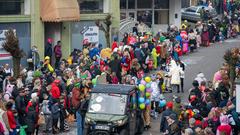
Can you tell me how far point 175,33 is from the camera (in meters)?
42.6

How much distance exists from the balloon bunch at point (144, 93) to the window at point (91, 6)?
13.7 m

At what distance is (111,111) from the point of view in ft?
80.8

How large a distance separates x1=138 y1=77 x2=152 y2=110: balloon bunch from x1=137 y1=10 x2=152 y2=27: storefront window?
76.3 feet

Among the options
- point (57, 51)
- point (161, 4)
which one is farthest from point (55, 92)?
point (161, 4)

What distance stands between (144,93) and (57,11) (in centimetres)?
1236

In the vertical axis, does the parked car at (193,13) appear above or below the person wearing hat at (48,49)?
above

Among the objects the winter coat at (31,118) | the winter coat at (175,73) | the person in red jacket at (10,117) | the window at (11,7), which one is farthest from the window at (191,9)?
the person in red jacket at (10,117)

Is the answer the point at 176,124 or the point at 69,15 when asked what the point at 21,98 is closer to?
the point at 176,124

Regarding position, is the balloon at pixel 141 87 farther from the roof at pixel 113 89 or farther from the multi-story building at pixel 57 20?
the multi-story building at pixel 57 20

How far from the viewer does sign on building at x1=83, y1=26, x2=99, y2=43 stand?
40.8m

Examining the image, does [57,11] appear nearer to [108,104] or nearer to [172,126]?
[108,104]

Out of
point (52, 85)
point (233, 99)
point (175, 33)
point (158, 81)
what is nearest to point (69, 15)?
point (175, 33)

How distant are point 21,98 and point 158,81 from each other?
7396 millimetres

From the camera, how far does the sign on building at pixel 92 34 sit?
40844mm
